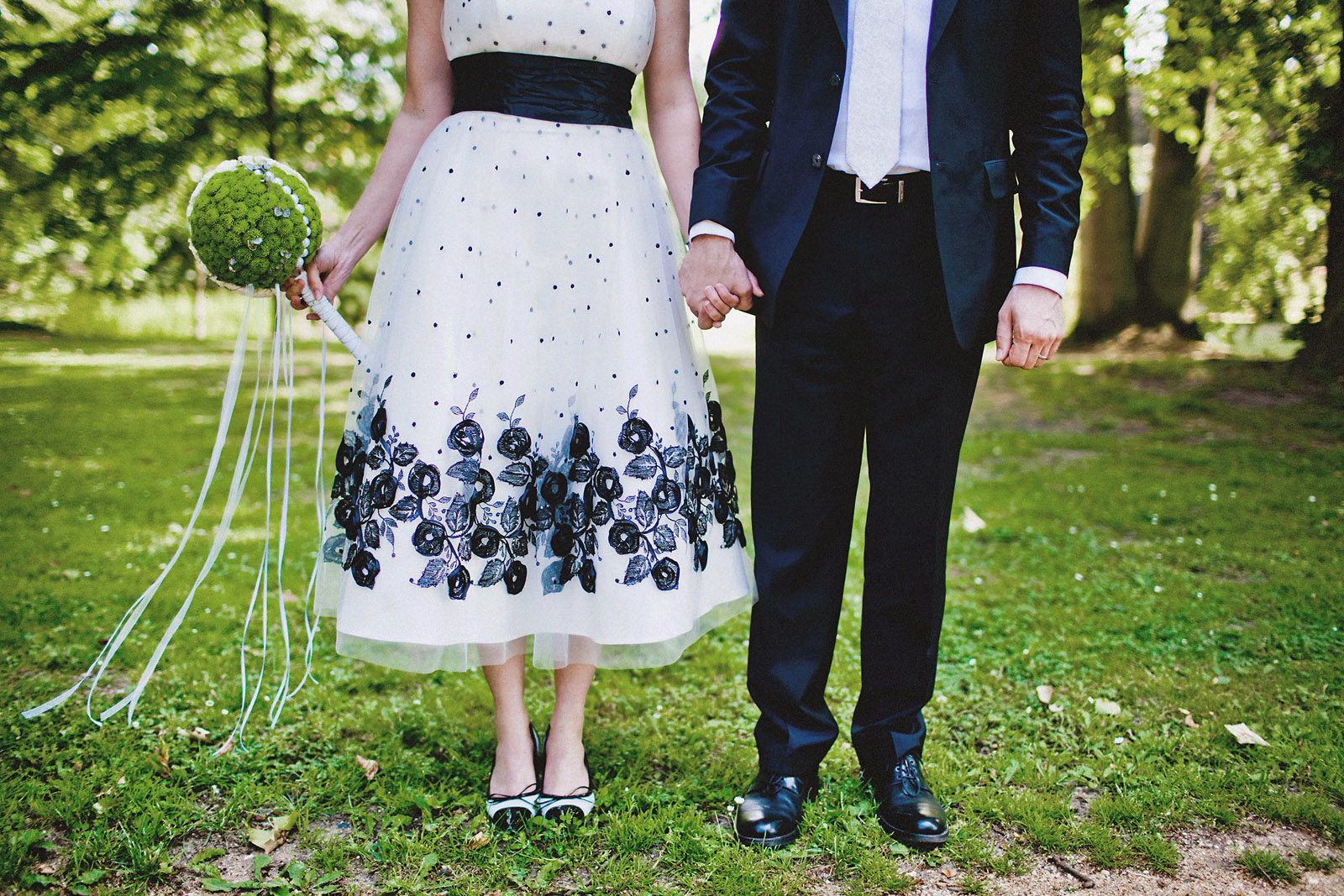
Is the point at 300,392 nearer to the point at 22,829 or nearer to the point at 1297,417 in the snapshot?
the point at 22,829

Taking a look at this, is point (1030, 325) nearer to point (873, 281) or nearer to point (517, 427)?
point (873, 281)

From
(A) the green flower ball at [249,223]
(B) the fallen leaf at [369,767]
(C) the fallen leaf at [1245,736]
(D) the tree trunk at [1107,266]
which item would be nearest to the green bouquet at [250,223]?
(A) the green flower ball at [249,223]

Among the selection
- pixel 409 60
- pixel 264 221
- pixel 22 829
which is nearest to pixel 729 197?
pixel 409 60

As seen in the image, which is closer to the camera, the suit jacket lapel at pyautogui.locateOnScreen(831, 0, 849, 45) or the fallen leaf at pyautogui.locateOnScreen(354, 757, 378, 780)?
the suit jacket lapel at pyautogui.locateOnScreen(831, 0, 849, 45)

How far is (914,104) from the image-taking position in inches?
75.9

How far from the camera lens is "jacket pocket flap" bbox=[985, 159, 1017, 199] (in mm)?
1942

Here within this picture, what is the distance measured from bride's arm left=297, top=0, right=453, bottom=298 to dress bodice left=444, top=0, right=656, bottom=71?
92mm

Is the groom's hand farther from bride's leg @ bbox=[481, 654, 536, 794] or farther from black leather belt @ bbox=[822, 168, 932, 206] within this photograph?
bride's leg @ bbox=[481, 654, 536, 794]

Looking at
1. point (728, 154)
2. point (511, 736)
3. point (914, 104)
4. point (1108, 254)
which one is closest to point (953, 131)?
point (914, 104)

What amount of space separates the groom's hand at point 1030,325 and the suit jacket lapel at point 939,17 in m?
0.54

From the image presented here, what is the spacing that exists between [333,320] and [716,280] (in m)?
0.90

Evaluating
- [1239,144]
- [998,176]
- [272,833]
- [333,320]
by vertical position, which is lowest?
[272,833]

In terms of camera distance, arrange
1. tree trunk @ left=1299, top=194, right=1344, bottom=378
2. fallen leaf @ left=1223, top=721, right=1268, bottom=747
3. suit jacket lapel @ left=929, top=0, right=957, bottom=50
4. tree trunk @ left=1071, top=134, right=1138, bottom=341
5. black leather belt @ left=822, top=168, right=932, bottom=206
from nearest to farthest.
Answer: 1. suit jacket lapel @ left=929, top=0, right=957, bottom=50
2. black leather belt @ left=822, top=168, right=932, bottom=206
3. fallen leaf @ left=1223, top=721, right=1268, bottom=747
4. tree trunk @ left=1299, top=194, right=1344, bottom=378
5. tree trunk @ left=1071, top=134, right=1138, bottom=341

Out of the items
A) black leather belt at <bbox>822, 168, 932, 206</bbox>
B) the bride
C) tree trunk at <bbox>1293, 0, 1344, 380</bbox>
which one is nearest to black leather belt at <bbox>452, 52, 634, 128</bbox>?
the bride
